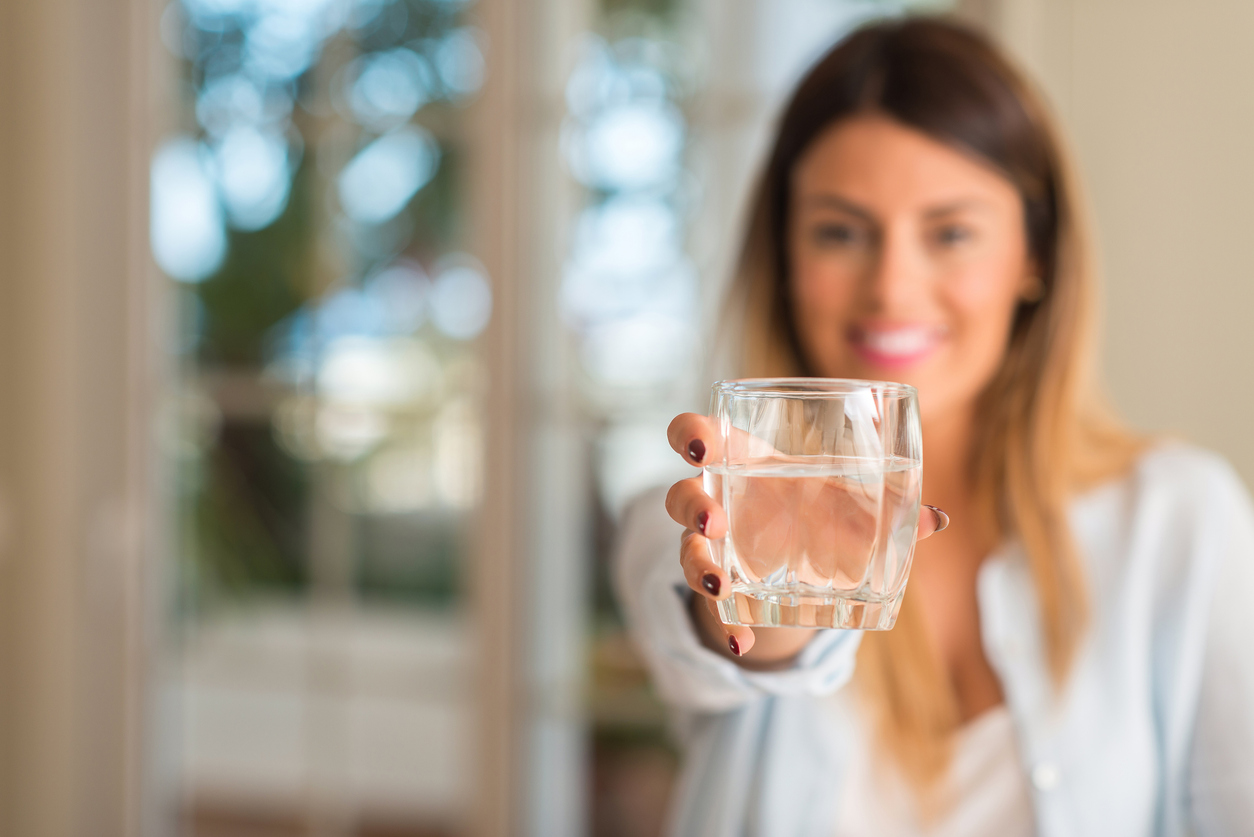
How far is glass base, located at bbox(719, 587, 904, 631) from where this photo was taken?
612 millimetres

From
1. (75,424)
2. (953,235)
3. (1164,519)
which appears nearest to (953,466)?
(1164,519)

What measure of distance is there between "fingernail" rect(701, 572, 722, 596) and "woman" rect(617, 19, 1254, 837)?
365 millimetres

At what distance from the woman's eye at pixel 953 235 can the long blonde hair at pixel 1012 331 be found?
10cm

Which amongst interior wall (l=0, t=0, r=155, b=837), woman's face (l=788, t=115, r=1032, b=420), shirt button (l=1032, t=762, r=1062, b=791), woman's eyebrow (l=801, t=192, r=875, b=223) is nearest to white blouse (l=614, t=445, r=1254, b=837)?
shirt button (l=1032, t=762, r=1062, b=791)

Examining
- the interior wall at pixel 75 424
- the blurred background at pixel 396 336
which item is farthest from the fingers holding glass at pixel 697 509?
the interior wall at pixel 75 424

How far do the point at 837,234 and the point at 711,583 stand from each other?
0.60 metres

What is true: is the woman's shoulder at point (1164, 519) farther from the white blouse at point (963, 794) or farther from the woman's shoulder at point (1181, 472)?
the white blouse at point (963, 794)

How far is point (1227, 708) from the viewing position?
108cm

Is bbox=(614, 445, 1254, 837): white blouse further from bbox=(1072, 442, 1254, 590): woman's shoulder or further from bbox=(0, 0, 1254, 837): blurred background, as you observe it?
bbox=(0, 0, 1254, 837): blurred background

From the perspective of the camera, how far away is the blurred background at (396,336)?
5.13 feet

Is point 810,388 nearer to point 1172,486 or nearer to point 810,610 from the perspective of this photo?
point 810,610

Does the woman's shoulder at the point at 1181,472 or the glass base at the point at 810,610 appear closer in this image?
the glass base at the point at 810,610

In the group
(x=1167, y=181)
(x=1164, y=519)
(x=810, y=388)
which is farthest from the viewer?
(x=1167, y=181)

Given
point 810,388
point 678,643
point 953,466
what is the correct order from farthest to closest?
point 953,466 < point 678,643 < point 810,388
